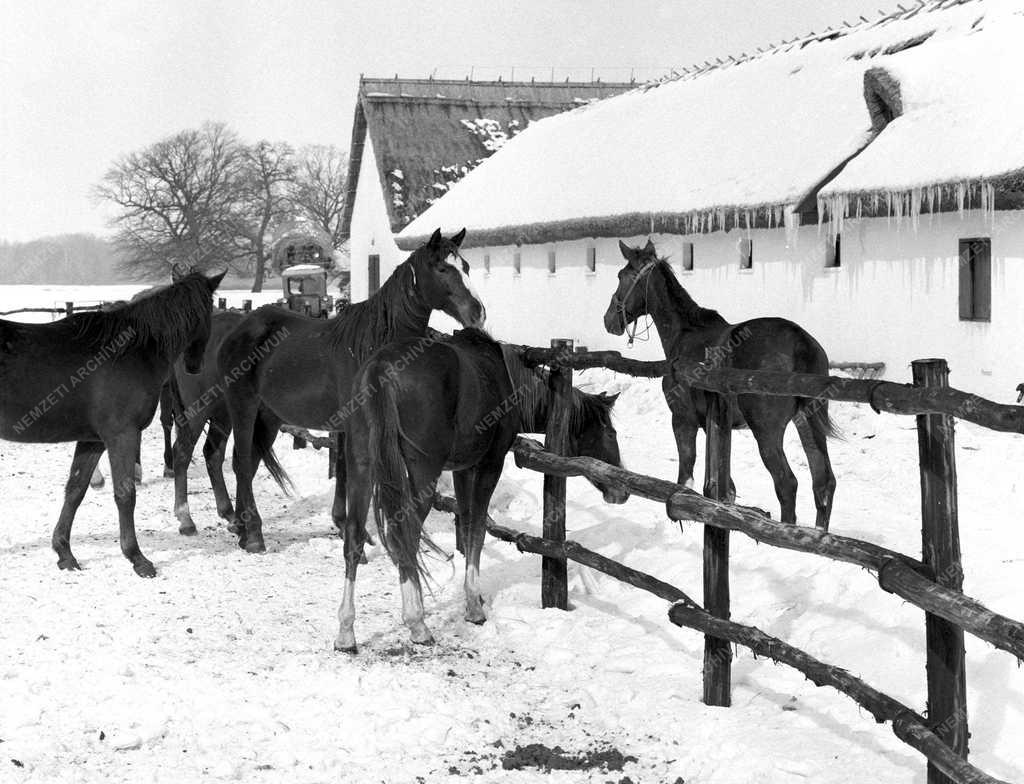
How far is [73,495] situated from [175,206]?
57.9 metres

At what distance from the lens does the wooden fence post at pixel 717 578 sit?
5074 mm

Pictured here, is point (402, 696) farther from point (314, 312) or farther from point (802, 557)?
point (314, 312)

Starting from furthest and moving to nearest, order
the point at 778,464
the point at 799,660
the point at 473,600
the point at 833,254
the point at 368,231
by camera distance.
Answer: the point at 368,231
the point at 833,254
the point at 778,464
the point at 473,600
the point at 799,660

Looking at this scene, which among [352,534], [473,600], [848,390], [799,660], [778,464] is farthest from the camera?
[778,464]

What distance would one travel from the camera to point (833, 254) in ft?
49.3

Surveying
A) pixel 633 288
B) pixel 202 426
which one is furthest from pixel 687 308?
pixel 202 426

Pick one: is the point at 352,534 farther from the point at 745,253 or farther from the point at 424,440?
the point at 745,253

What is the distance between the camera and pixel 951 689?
12.4 ft

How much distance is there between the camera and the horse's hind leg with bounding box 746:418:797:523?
7.89 meters

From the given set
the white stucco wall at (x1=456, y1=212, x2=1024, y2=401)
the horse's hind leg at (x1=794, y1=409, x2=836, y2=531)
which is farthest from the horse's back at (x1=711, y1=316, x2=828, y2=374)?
the white stucco wall at (x1=456, y1=212, x2=1024, y2=401)

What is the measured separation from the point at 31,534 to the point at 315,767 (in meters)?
5.42

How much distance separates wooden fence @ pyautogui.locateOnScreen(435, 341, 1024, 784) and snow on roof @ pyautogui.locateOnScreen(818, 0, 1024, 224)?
7724mm

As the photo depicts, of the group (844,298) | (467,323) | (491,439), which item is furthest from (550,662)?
(844,298)

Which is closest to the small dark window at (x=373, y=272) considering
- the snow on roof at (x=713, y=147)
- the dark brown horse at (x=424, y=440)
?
the snow on roof at (x=713, y=147)
